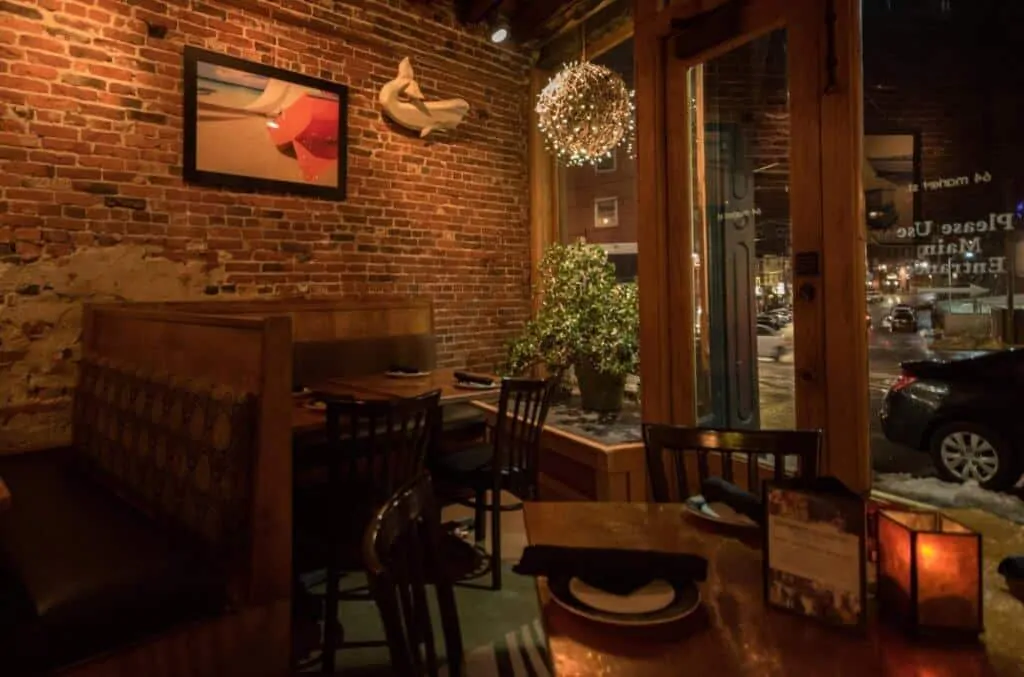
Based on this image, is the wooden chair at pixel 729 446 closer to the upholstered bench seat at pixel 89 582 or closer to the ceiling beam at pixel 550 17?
the upholstered bench seat at pixel 89 582

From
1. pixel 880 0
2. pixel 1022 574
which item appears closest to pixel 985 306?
pixel 880 0

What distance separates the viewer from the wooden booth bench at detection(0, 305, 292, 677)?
183 centimetres

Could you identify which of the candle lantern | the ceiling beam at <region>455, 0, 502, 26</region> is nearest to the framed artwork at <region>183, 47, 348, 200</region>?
the ceiling beam at <region>455, 0, 502, 26</region>

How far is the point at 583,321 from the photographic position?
4.50 meters

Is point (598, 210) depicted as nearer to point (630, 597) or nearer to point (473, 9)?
point (473, 9)

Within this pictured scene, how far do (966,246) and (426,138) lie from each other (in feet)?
11.5

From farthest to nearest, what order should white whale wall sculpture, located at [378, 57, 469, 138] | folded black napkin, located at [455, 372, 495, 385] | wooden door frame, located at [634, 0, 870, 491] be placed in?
1. white whale wall sculpture, located at [378, 57, 469, 138]
2. folded black napkin, located at [455, 372, 495, 385]
3. wooden door frame, located at [634, 0, 870, 491]

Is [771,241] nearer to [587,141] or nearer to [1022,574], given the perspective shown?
[587,141]

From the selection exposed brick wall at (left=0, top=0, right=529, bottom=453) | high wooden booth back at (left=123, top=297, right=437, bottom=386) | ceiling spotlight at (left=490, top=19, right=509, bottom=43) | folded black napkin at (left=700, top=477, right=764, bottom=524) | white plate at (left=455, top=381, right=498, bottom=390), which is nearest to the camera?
folded black napkin at (left=700, top=477, right=764, bottom=524)

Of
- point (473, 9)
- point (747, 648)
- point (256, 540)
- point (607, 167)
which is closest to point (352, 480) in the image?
point (256, 540)

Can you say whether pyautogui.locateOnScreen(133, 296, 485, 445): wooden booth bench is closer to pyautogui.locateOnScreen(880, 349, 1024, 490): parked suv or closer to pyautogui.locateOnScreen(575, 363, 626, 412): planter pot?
pyautogui.locateOnScreen(575, 363, 626, 412): planter pot

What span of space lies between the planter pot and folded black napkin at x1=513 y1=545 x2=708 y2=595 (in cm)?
345

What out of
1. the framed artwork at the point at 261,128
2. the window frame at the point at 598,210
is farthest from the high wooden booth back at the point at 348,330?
the window frame at the point at 598,210

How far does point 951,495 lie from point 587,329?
7.49ft
